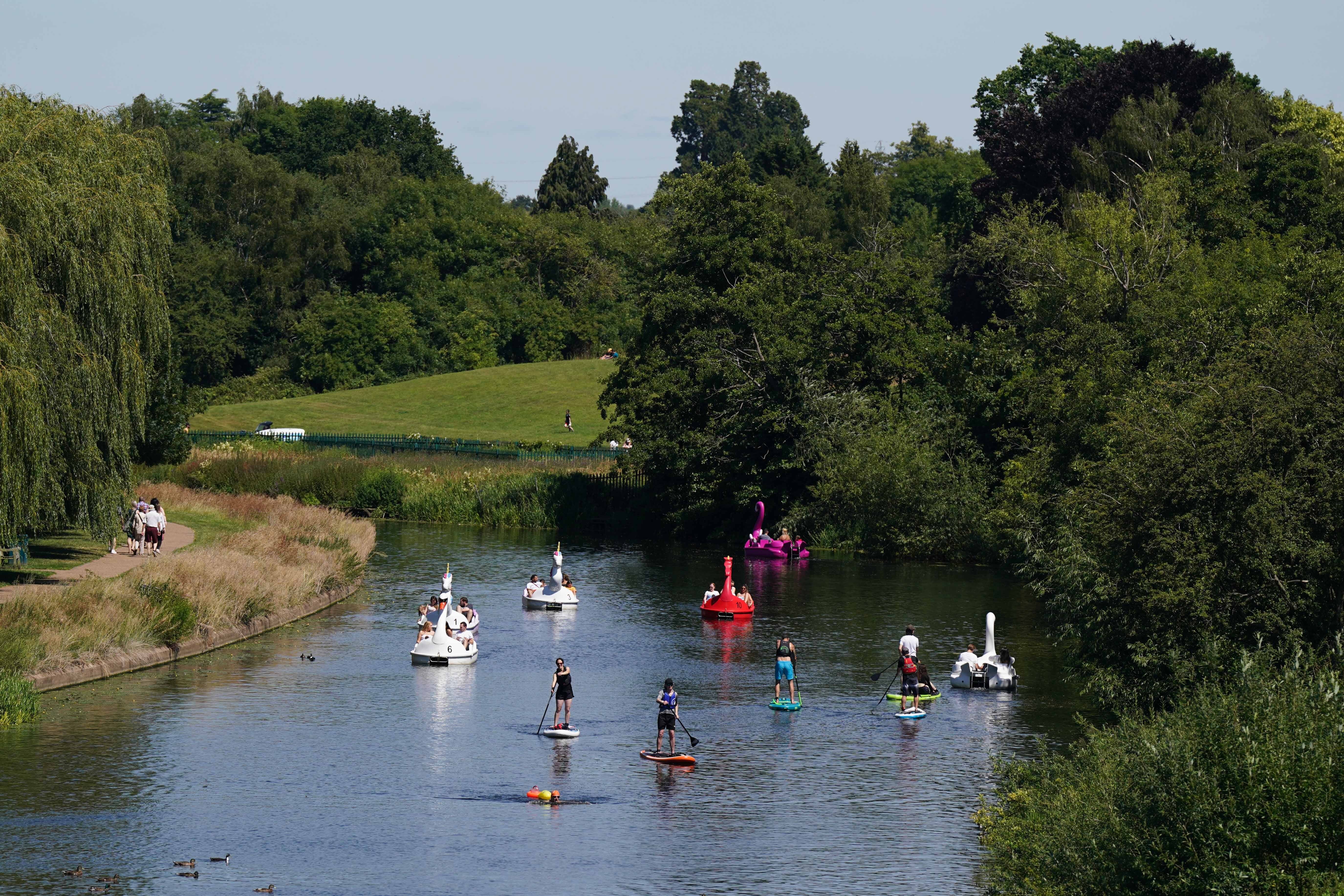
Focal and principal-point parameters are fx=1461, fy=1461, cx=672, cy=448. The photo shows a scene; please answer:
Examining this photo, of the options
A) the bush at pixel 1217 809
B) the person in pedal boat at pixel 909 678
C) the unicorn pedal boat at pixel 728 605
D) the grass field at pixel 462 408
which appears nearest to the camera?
the bush at pixel 1217 809

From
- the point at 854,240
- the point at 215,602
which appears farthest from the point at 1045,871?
the point at 854,240

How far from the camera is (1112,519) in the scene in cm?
2489

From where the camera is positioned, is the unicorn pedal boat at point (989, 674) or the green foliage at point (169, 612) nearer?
the unicorn pedal boat at point (989, 674)

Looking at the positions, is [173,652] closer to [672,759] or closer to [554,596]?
[554,596]

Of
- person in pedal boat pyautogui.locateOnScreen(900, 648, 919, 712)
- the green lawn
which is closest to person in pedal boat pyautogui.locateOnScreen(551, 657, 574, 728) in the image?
person in pedal boat pyautogui.locateOnScreen(900, 648, 919, 712)

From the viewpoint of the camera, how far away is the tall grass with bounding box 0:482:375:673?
3028 centimetres

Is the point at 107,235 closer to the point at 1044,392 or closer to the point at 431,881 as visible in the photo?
the point at 431,881

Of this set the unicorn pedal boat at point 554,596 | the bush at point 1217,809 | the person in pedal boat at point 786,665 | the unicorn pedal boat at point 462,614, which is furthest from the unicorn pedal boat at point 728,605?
the bush at point 1217,809

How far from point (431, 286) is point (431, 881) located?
118360 mm

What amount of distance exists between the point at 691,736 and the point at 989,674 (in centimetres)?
1008

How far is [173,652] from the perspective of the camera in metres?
34.2

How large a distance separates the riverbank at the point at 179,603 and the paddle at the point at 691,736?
41.4 ft

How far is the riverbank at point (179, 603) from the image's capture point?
30.2 metres

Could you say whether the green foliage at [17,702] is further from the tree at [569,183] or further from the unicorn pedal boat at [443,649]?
the tree at [569,183]
